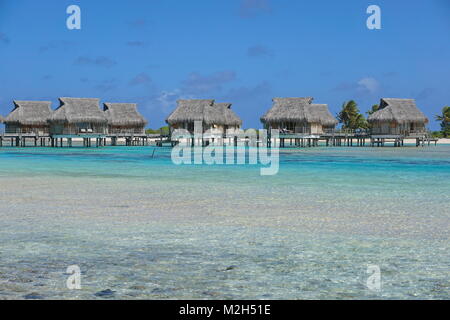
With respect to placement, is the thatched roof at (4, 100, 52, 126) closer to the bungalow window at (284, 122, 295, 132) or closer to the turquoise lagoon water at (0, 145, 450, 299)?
the bungalow window at (284, 122, 295, 132)

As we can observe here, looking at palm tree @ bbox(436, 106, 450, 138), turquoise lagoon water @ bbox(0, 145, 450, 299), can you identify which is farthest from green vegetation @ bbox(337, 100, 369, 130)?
turquoise lagoon water @ bbox(0, 145, 450, 299)

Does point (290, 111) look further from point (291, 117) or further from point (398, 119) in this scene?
point (398, 119)

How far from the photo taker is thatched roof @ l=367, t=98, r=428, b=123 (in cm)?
4659

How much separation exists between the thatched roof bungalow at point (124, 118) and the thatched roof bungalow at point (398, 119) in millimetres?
19441

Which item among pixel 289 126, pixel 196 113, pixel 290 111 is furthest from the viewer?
pixel 289 126

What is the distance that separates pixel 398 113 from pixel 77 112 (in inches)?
964

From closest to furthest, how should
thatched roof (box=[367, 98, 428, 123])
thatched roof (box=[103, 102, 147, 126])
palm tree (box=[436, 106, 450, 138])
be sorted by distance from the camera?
thatched roof (box=[367, 98, 428, 123]) < thatched roof (box=[103, 102, 147, 126]) < palm tree (box=[436, 106, 450, 138])

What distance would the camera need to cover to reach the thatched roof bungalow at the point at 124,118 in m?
52.6

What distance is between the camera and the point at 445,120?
66.6 meters

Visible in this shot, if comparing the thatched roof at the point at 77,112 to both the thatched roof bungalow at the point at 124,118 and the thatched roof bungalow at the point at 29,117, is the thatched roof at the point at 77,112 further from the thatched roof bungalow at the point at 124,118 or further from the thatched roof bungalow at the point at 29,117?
the thatched roof bungalow at the point at 29,117

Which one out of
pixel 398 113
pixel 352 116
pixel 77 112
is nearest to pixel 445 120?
pixel 352 116

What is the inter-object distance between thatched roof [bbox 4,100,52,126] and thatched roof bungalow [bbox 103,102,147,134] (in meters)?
5.26
